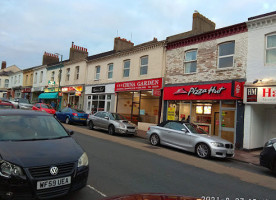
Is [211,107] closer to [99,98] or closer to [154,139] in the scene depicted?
[154,139]

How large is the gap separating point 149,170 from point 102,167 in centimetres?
137

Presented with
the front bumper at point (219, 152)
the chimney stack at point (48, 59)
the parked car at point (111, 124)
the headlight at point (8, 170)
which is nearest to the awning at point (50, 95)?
the chimney stack at point (48, 59)

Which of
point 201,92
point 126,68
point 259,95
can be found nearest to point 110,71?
point 126,68

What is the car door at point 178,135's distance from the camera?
10430mm

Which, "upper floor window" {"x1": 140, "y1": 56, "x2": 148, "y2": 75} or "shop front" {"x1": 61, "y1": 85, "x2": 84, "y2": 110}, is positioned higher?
"upper floor window" {"x1": 140, "y1": 56, "x2": 148, "y2": 75}

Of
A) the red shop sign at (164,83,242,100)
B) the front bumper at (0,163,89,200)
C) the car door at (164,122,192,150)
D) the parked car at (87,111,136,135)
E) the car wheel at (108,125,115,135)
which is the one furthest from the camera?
the car wheel at (108,125,115,135)

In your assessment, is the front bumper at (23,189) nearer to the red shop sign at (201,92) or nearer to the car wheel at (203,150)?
the car wheel at (203,150)

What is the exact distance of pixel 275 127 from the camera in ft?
42.0

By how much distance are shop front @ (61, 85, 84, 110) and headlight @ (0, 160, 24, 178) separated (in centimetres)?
2300

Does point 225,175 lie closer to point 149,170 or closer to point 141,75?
point 149,170

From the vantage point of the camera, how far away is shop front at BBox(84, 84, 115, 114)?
22228 mm

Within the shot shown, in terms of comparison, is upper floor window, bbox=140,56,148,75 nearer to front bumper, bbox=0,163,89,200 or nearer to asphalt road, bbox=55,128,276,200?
asphalt road, bbox=55,128,276,200

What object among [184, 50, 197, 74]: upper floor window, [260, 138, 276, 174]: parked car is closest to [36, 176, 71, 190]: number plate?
[260, 138, 276, 174]: parked car

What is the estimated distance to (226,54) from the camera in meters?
14.1
